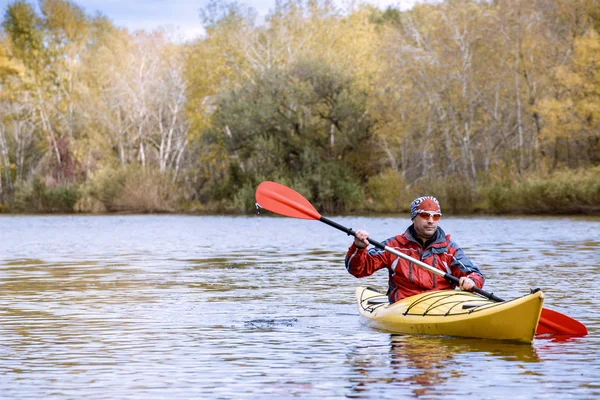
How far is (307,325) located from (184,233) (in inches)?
966

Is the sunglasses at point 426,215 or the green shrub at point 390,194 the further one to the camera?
the green shrub at point 390,194

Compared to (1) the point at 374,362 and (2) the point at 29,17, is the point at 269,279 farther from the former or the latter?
(2) the point at 29,17

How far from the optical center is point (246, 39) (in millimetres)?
64062

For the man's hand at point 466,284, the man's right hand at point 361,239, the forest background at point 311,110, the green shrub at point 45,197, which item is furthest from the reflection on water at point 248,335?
the green shrub at point 45,197

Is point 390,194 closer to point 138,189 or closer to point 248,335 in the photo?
point 138,189

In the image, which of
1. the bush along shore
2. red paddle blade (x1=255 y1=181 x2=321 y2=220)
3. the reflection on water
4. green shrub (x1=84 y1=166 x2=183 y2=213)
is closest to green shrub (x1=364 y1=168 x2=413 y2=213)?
the bush along shore

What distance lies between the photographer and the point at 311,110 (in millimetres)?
54750

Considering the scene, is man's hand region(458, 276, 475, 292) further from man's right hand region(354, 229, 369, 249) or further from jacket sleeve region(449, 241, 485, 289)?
man's right hand region(354, 229, 369, 249)

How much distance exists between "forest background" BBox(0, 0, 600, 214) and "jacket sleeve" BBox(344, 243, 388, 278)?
110 feet

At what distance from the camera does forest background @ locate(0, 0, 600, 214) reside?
48.0 metres

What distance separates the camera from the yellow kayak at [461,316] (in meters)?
10.4

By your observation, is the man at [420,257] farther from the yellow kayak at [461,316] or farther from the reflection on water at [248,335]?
the reflection on water at [248,335]

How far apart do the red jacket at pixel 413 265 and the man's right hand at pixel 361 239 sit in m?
0.09

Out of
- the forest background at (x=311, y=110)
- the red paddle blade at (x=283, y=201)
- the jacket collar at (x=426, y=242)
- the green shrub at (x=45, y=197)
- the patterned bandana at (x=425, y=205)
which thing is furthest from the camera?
the green shrub at (x=45, y=197)
